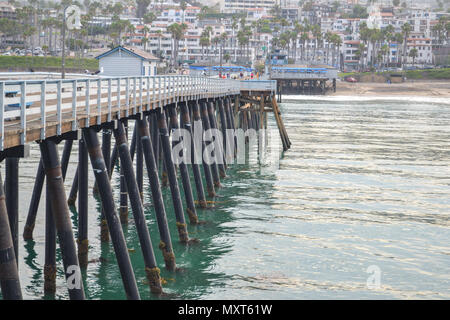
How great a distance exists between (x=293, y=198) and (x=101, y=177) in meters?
19.8

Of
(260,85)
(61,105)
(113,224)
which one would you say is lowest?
(113,224)

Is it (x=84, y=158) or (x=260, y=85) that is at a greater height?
(x=84, y=158)

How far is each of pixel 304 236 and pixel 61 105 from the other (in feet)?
47.8

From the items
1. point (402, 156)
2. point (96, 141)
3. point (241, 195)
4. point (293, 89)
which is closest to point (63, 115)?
point (96, 141)

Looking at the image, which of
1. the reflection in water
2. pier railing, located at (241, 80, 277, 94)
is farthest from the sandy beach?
the reflection in water

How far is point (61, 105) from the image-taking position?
16688mm

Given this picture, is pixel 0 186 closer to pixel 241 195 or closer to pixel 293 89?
pixel 241 195

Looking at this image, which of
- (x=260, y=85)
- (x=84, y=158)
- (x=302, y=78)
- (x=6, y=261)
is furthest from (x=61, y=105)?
(x=302, y=78)

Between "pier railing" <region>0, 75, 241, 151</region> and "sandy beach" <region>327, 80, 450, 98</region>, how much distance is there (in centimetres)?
13435

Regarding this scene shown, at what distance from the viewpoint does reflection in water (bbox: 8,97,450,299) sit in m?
22.7

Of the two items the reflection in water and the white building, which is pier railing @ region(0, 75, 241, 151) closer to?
the reflection in water

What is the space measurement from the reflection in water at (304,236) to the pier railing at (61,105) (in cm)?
486

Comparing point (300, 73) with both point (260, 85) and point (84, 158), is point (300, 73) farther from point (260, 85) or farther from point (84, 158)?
point (84, 158)

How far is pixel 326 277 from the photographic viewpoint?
78.4 feet
